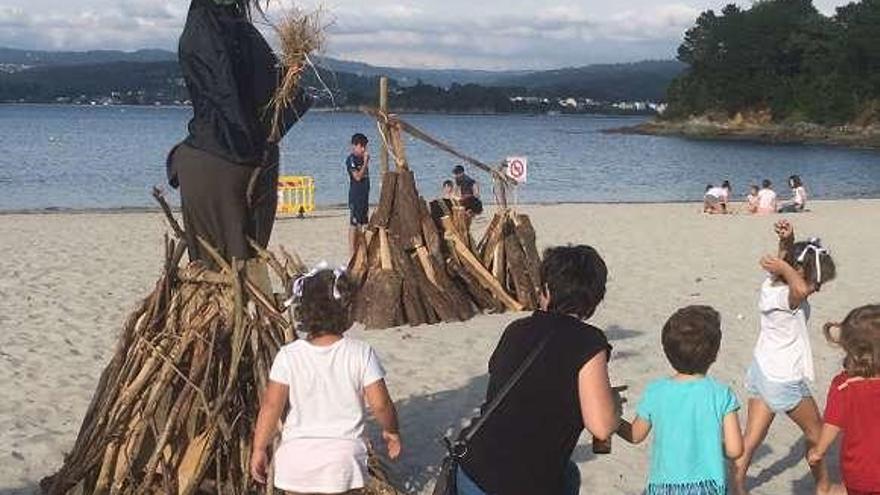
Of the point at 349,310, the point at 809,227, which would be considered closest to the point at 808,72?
the point at 809,227

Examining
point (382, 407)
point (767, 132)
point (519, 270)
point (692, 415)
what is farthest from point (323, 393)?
point (767, 132)

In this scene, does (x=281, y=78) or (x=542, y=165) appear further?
(x=542, y=165)

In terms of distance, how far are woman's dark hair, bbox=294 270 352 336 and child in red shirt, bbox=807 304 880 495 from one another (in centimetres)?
191

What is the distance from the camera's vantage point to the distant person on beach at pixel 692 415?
4.38 metres

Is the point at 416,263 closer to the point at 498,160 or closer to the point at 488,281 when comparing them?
the point at 488,281

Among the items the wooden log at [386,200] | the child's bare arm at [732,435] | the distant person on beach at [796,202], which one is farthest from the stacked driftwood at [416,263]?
the distant person on beach at [796,202]

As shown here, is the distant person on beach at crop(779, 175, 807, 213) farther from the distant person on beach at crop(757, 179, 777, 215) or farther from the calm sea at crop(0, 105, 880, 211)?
the calm sea at crop(0, 105, 880, 211)

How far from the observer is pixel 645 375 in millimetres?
9172

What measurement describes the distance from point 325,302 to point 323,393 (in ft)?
1.11

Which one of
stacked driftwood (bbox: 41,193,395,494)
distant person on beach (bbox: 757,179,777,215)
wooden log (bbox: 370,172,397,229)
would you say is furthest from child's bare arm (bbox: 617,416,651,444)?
distant person on beach (bbox: 757,179,777,215)

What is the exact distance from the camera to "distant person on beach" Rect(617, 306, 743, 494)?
4.38m

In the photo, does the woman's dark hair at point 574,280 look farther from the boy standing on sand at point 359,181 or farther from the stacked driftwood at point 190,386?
the boy standing on sand at point 359,181

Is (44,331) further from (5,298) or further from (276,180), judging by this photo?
(276,180)

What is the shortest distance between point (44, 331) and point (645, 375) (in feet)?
16.7
